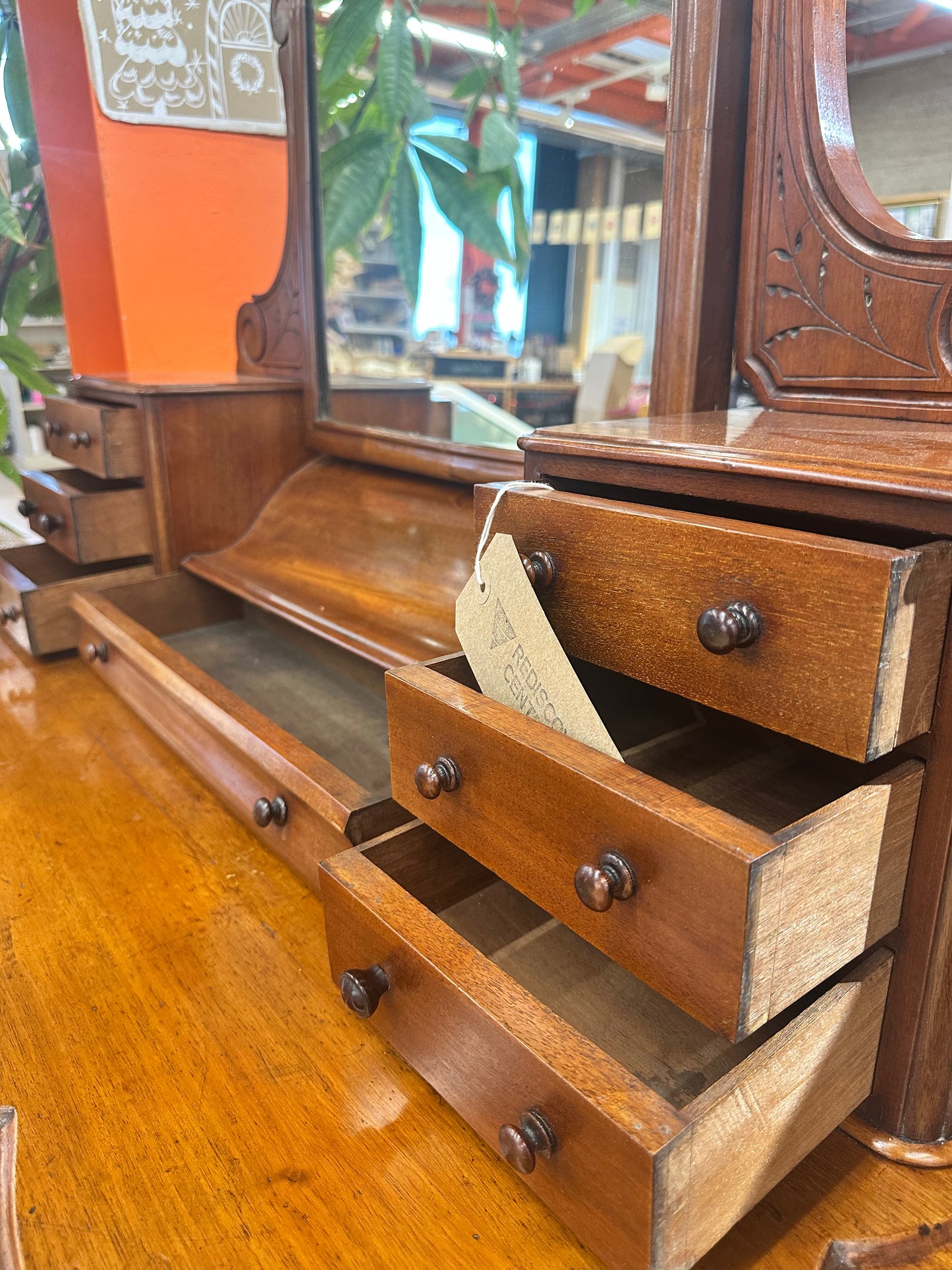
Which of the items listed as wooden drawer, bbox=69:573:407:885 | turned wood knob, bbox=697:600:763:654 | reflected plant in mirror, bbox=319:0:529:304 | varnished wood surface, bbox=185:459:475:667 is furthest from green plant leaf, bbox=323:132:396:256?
turned wood knob, bbox=697:600:763:654

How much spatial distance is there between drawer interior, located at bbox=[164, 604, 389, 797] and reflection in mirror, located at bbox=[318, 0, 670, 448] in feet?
1.24

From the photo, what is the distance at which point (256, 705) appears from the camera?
115cm

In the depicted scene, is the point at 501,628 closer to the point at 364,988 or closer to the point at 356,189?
the point at 364,988

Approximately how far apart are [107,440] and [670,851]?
4.15 ft

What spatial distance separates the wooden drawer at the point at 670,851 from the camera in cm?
43

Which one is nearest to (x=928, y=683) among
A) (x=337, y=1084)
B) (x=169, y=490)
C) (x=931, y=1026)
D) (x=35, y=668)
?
(x=931, y=1026)

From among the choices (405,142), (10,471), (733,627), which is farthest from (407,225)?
(733,627)

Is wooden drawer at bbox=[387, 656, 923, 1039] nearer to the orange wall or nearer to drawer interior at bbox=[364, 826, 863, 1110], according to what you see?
drawer interior at bbox=[364, 826, 863, 1110]

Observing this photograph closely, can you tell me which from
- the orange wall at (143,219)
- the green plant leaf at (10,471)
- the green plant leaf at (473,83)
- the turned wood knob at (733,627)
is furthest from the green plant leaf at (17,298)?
the turned wood knob at (733,627)

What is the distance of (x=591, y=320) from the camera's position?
1005 millimetres

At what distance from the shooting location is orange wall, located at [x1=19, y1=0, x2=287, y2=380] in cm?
182

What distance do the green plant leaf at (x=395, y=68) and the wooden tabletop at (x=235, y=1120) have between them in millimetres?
1103

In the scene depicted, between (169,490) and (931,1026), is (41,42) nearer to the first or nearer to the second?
(169,490)

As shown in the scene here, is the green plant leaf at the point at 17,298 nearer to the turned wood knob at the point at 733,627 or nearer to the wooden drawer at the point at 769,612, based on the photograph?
the wooden drawer at the point at 769,612
